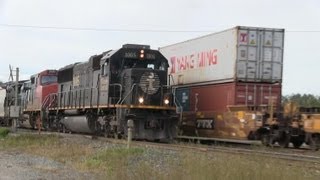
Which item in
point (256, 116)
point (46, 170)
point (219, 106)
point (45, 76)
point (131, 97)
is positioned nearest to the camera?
point (46, 170)

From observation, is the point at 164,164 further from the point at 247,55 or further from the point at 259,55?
the point at 259,55

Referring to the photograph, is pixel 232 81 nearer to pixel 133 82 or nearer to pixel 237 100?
pixel 237 100

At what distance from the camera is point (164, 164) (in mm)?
12297

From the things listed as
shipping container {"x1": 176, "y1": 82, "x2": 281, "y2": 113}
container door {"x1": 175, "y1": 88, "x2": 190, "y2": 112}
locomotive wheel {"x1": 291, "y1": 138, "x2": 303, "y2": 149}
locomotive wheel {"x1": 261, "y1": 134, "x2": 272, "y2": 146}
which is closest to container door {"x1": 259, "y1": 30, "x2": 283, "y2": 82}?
shipping container {"x1": 176, "y1": 82, "x2": 281, "y2": 113}

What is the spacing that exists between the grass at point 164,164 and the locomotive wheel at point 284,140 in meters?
6.07

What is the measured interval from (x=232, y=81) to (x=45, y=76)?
14291 millimetres

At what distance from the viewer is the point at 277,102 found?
21094 mm

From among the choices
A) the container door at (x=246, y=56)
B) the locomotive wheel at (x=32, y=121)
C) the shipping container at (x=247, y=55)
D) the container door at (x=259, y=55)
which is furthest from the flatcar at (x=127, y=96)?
the locomotive wheel at (x=32, y=121)

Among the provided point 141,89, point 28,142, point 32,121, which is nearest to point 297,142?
point 141,89

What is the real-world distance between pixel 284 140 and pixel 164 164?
852cm

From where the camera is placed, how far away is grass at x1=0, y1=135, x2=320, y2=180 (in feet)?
26.6

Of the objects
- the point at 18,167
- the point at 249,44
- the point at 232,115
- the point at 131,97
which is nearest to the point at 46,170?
the point at 18,167

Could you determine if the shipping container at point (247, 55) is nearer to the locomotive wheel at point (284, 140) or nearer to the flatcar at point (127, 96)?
the flatcar at point (127, 96)

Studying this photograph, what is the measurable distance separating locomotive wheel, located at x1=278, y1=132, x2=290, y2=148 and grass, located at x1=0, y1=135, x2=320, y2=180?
6.07 metres
